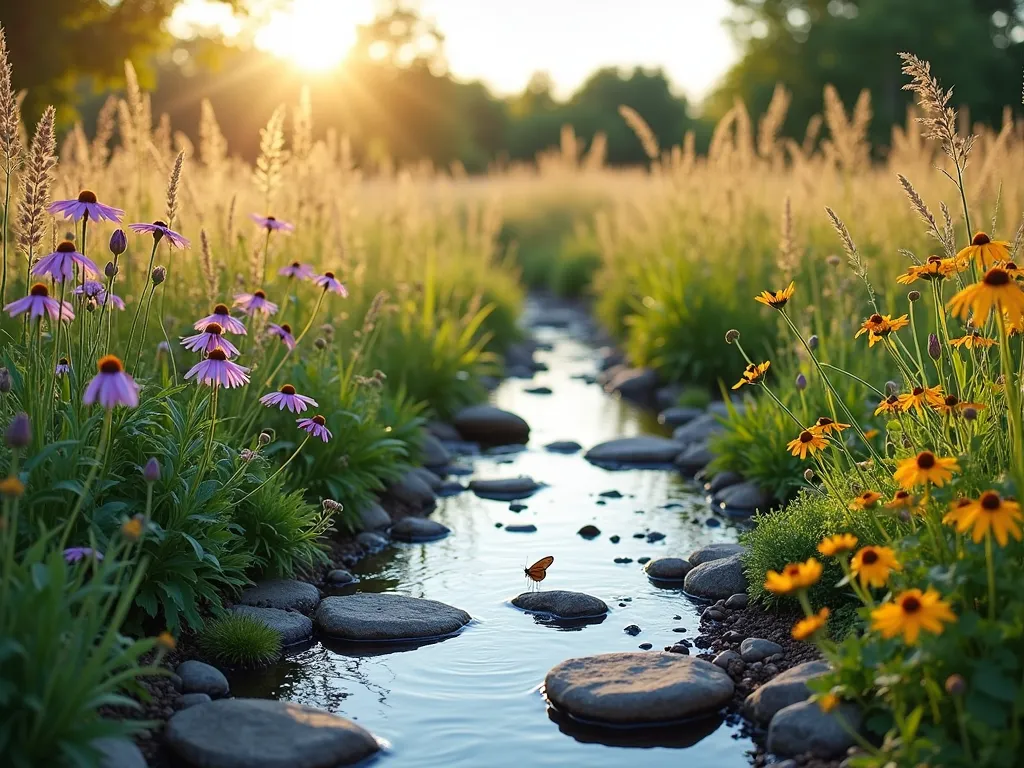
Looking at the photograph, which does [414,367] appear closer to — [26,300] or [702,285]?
[702,285]

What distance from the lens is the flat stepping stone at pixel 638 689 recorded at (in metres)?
3.17

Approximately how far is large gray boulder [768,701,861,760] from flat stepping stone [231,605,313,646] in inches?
63.5

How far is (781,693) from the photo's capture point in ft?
10.1

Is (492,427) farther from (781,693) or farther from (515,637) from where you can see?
(781,693)

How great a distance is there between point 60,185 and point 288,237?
166cm

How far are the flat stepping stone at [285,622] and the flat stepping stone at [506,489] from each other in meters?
1.95

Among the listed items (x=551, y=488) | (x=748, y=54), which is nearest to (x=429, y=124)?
(x=748, y=54)

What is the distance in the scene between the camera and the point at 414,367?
690cm

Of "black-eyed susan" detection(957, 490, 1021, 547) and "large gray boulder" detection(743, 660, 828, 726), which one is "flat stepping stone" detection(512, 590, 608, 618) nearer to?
"large gray boulder" detection(743, 660, 828, 726)

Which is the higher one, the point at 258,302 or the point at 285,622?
the point at 258,302

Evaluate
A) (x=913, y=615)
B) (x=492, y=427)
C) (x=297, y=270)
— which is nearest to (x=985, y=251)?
(x=913, y=615)

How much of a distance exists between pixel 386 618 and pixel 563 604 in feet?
2.16

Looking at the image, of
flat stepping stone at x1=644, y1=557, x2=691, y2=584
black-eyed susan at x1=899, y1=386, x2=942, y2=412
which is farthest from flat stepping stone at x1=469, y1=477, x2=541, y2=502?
black-eyed susan at x1=899, y1=386, x2=942, y2=412

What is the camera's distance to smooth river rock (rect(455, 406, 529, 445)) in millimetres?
6922
